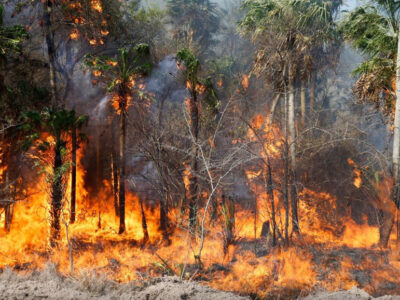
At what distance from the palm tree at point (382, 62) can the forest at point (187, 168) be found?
80 mm

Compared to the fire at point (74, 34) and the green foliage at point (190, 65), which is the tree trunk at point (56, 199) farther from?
the fire at point (74, 34)

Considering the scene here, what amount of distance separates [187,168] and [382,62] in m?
9.81

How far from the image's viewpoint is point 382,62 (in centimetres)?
1376

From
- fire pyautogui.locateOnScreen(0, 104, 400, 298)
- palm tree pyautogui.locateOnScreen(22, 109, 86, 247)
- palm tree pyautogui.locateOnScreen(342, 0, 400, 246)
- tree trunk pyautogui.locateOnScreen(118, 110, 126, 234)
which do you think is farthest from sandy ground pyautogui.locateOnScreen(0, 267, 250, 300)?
palm tree pyautogui.locateOnScreen(342, 0, 400, 246)

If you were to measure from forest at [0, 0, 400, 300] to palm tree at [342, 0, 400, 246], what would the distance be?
8 cm

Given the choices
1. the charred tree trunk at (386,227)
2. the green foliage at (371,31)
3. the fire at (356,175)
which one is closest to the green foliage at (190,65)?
the green foliage at (371,31)

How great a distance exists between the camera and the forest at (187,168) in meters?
11.6

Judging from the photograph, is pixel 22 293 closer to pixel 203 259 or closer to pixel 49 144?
pixel 203 259

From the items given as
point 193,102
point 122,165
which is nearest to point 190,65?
point 193,102

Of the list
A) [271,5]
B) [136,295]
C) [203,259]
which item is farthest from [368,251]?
[271,5]

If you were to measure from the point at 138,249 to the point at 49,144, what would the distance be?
6.41 meters

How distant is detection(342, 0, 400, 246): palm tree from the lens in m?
13.2

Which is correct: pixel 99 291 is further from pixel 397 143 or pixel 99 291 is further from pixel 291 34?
pixel 291 34

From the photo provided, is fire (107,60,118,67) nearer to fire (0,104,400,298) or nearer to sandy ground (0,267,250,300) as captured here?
fire (0,104,400,298)
